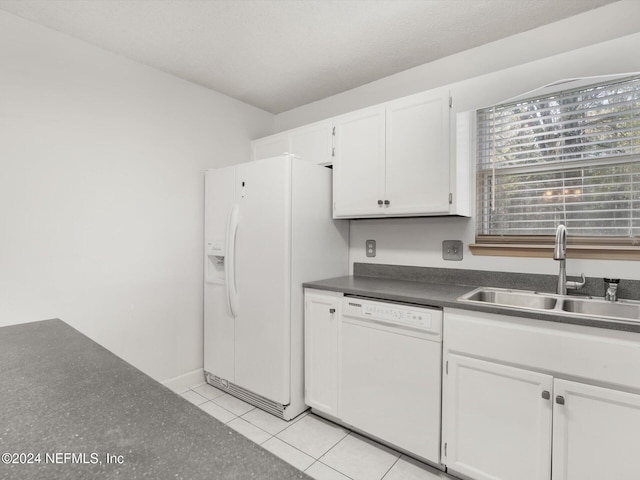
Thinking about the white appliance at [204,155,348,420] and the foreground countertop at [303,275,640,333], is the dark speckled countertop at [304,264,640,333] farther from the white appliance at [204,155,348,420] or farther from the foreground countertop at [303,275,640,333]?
the white appliance at [204,155,348,420]

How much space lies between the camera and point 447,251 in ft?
7.36

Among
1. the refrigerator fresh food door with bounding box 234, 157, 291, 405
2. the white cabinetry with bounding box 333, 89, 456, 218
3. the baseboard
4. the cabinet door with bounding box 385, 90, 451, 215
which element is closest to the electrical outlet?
the white cabinetry with bounding box 333, 89, 456, 218

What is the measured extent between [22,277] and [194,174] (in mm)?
1325

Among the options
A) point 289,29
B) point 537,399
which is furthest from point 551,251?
point 289,29

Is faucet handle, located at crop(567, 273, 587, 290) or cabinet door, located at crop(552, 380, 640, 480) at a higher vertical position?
faucet handle, located at crop(567, 273, 587, 290)

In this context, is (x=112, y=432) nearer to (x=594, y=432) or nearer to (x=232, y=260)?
(x=594, y=432)

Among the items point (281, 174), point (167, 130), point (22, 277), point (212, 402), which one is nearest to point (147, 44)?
point (167, 130)

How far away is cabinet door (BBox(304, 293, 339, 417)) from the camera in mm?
2104

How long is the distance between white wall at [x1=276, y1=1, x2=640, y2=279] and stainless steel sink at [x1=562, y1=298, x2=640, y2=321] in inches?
7.6

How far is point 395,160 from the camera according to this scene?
7.01 ft

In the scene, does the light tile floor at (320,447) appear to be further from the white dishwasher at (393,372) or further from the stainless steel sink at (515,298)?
the stainless steel sink at (515,298)

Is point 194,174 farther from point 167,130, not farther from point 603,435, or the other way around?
point 603,435

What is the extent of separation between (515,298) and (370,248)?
3.53 feet

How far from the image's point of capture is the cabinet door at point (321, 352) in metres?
2.10
